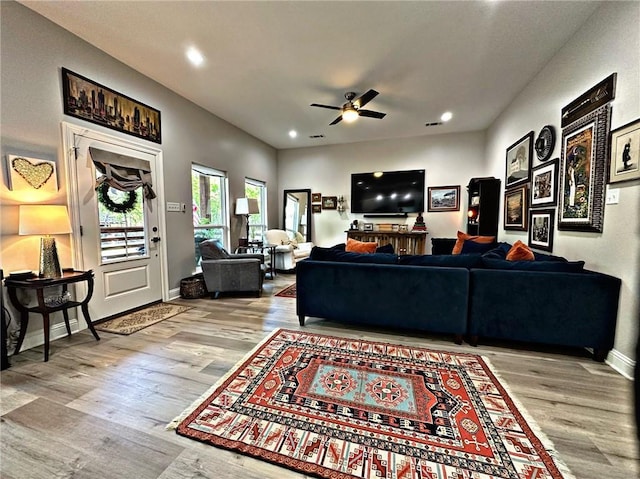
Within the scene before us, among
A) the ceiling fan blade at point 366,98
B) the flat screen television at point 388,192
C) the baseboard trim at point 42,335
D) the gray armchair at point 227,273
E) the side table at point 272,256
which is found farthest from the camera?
the flat screen television at point 388,192

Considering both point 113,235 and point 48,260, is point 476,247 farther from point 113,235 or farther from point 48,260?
point 48,260

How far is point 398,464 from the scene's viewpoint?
130cm

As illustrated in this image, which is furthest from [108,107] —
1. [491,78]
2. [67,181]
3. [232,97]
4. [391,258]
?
[491,78]

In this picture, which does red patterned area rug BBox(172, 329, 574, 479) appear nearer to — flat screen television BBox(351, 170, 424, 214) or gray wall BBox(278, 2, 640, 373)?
gray wall BBox(278, 2, 640, 373)

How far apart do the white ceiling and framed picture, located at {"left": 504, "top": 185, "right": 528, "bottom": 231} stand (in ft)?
4.70

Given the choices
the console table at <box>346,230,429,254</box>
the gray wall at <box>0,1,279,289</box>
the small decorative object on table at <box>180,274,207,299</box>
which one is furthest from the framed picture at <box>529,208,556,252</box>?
the gray wall at <box>0,1,279,289</box>

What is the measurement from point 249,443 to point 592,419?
196 cm

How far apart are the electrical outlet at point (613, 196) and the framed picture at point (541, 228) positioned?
818 millimetres

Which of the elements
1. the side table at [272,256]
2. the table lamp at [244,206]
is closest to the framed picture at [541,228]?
the side table at [272,256]

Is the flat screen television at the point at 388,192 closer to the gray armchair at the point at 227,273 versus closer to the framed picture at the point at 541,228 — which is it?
the framed picture at the point at 541,228

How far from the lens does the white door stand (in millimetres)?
2824

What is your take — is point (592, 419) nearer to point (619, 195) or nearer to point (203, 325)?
point (619, 195)

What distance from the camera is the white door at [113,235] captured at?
9.27 feet

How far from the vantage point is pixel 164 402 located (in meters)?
1.74
